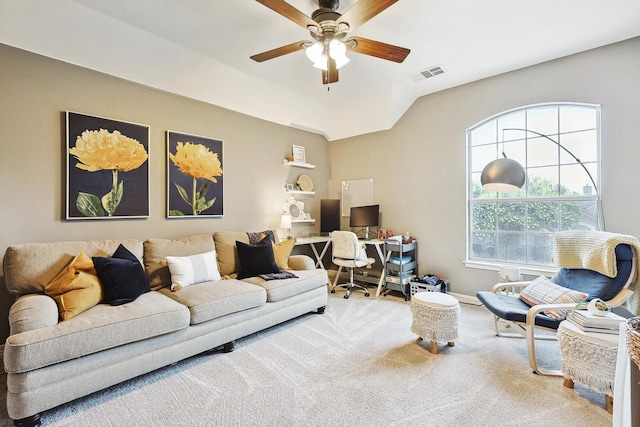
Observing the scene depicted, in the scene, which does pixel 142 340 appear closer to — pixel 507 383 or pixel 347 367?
pixel 347 367

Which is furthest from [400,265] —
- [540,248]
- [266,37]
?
[266,37]

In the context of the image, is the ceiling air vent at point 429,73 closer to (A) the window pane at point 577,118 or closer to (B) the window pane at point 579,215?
(A) the window pane at point 577,118

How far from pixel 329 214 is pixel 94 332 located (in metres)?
3.74

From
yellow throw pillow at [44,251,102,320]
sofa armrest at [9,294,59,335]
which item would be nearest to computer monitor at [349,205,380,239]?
yellow throw pillow at [44,251,102,320]

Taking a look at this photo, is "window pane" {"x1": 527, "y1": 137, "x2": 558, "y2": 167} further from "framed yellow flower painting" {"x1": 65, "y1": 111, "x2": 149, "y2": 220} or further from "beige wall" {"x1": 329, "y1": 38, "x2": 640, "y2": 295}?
"framed yellow flower painting" {"x1": 65, "y1": 111, "x2": 149, "y2": 220}

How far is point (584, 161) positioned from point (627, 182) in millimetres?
434

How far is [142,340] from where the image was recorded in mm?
2088

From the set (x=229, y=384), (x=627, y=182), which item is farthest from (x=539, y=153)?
(x=229, y=384)

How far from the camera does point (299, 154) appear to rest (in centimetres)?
490

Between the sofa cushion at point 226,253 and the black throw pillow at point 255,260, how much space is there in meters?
0.09

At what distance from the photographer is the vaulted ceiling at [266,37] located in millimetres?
2459

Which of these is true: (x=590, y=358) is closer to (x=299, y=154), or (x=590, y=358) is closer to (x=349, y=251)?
(x=349, y=251)

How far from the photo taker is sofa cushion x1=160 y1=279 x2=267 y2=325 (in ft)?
7.86

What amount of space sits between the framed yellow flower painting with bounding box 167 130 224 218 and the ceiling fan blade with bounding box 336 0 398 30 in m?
2.28
